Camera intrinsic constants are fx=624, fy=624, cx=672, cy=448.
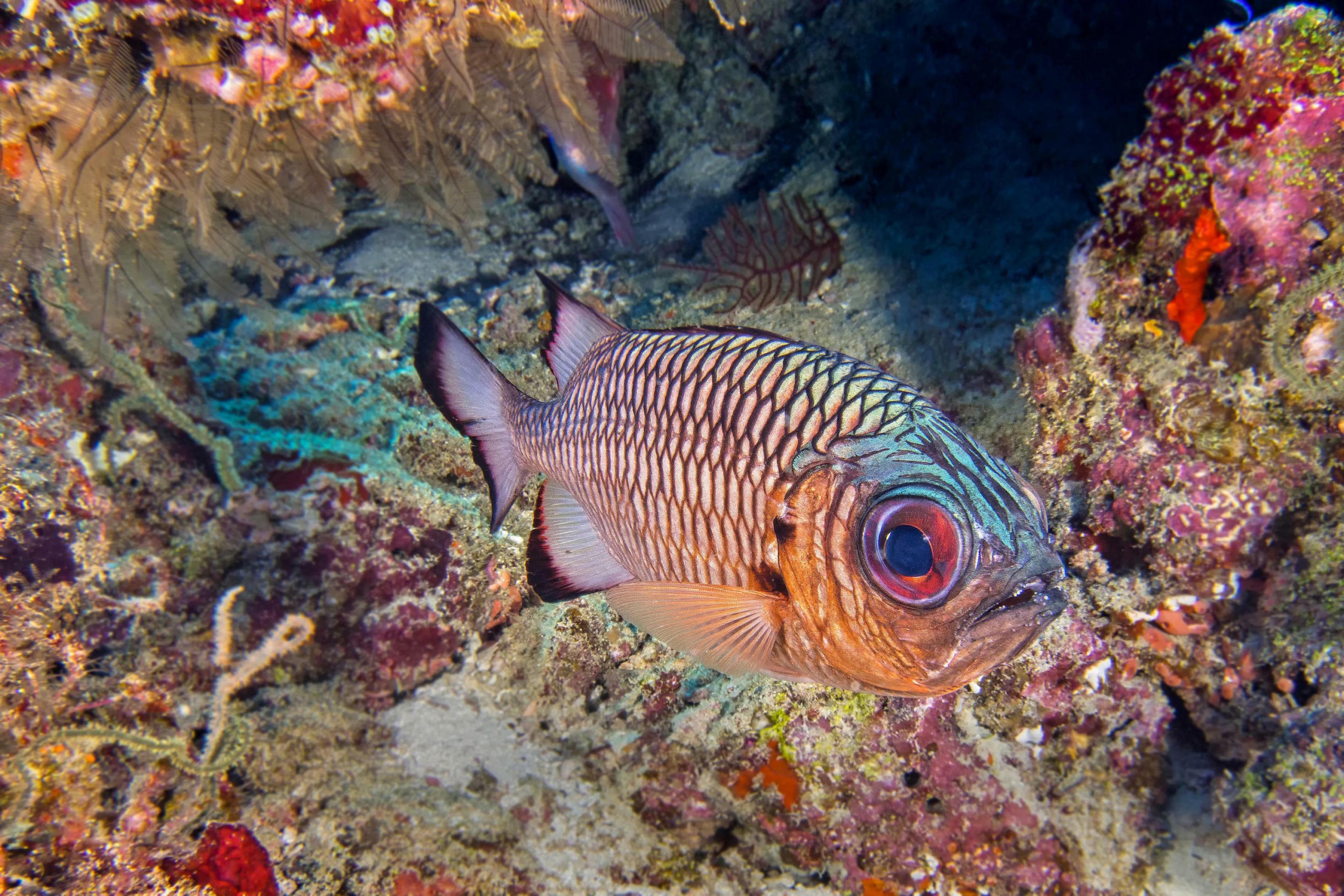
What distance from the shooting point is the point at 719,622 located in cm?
186

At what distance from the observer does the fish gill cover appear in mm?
2639

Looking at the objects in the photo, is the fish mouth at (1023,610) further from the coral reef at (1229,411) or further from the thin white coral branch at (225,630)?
the thin white coral branch at (225,630)

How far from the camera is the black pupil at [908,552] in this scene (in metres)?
1.53

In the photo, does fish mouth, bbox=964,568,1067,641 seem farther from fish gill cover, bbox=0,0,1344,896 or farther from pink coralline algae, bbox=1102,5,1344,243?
pink coralline algae, bbox=1102,5,1344,243

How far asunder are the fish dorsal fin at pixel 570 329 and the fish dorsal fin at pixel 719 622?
3.47 ft

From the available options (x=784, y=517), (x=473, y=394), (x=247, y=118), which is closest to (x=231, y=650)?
(x=473, y=394)

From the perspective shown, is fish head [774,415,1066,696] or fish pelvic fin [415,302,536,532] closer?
fish head [774,415,1066,696]

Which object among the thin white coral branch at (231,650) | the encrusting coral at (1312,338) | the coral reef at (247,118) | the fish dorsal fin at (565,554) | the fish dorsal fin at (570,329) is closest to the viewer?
the fish dorsal fin at (565,554)

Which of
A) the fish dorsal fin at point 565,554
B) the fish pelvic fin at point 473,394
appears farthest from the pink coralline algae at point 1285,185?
the fish pelvic fin at point 473,394

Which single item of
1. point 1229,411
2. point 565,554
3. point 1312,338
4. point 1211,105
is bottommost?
point 565,554

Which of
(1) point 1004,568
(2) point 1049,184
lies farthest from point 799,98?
(1) point 1004,568

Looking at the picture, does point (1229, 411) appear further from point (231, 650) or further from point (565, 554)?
point (231, 650)

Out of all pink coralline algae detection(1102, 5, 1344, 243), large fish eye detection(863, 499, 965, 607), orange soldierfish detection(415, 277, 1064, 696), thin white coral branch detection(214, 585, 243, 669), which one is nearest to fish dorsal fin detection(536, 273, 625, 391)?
orange soldierfish detection(415, 277, 1064, 696)

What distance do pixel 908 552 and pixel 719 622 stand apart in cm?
60
